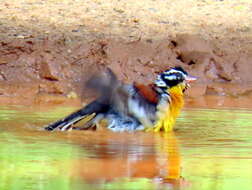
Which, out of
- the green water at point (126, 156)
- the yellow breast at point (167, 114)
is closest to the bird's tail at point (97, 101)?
the green water at point (126, 156)

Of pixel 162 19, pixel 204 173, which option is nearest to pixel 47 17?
pixel 162 19

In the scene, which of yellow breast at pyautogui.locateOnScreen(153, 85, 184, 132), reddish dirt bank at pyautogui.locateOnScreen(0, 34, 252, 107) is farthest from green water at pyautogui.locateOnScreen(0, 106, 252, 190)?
reddish dirt bank at pyautogui.locateOnScreen(0, 34, 252, 107)

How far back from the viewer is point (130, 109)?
9398 mm

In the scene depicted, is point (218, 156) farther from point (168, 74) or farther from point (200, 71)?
point (200, 71)

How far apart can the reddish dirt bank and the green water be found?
258 centimetres

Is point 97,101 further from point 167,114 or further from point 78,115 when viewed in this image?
point 167,114

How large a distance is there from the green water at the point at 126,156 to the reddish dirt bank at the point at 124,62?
8.45 ft

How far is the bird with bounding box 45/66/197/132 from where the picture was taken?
9.34 metres

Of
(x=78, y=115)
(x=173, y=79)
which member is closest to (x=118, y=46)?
(x=173, y=79)

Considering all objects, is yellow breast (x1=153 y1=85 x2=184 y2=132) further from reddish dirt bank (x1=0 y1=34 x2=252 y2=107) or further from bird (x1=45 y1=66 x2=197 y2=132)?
reddish dirt bank (x1=0 y1=34 x2=252 y2=107)

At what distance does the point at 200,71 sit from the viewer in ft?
45.2

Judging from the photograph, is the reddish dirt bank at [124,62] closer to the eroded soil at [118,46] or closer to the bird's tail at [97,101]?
the eroded soil at [118,46]

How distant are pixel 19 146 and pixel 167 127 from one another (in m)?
1.83

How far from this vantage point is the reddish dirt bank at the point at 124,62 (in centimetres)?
1302
